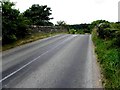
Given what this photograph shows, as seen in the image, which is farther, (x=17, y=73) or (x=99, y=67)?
(x=99, y=67)

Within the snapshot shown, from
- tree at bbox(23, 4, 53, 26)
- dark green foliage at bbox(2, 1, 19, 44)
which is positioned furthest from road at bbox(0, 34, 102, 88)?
tree at bbox(23, 4, 53, 26)

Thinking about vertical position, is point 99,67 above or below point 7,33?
below

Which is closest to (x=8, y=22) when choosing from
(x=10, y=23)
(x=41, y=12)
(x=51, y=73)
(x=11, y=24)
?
(x=10, y=23)

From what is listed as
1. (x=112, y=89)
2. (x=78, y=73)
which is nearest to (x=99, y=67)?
(x=78, y=73)

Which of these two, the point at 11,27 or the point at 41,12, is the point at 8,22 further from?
the point at 41,12

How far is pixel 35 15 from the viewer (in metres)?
59.9

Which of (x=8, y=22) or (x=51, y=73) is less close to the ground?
(x=8, y=22)

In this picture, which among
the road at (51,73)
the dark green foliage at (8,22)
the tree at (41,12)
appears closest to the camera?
the road at (51,73)

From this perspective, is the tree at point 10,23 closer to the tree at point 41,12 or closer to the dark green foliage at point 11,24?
the dark green foliage at point 11,24

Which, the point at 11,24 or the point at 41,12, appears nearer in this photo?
the point at 11,24

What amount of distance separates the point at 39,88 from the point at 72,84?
1385 mm

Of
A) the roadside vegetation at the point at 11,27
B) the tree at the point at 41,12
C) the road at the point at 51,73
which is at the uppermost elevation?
the tree at the point at 41,12

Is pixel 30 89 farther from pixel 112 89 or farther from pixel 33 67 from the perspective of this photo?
pixel 33 67

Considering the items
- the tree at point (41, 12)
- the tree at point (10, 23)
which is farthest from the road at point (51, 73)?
the tree at point (41, 12)
